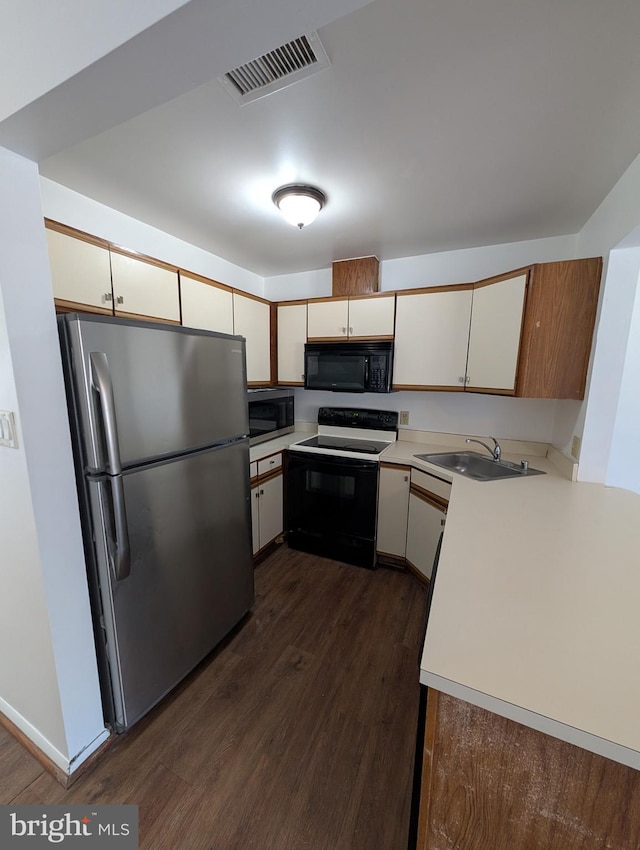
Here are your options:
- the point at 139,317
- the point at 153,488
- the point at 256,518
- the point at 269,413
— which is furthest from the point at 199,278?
the point at 256,518

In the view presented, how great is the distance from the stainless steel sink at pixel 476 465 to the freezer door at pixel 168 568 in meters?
1.37

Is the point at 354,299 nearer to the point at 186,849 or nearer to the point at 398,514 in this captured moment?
the point at 398,514

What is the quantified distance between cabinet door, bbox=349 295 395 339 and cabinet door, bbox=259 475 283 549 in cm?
134

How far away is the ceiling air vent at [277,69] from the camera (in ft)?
3.01

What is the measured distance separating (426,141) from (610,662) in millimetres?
1764

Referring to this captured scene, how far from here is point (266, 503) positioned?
248 centimetres

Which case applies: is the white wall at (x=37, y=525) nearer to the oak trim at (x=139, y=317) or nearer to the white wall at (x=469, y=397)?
the oak trim at (x=139, y=317)

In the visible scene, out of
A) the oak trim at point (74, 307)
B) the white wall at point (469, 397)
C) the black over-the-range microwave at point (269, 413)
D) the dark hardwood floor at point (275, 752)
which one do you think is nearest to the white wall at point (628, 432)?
the white wall at point (469, 397)

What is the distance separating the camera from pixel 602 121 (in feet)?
3.84

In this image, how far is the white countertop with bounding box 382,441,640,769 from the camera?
22.6 inches

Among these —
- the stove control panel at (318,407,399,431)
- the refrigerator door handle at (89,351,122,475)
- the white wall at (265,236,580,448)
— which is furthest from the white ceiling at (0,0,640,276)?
the stove control panel at (318,407,399,431)

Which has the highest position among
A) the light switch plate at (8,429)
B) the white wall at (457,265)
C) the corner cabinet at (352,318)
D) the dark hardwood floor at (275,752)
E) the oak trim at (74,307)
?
the white wall at (457,265)

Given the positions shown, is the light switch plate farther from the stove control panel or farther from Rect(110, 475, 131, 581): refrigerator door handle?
the stove control panel

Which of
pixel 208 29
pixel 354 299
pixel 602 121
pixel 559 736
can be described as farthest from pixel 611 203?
pixel 559 736
